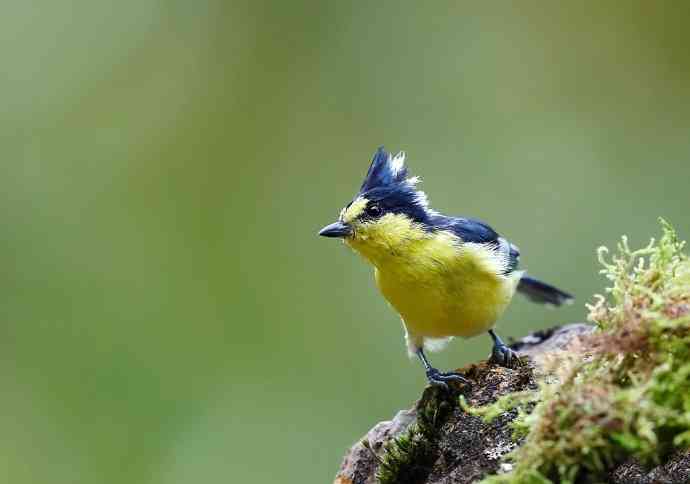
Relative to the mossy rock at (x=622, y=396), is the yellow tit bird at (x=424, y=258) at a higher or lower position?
higher

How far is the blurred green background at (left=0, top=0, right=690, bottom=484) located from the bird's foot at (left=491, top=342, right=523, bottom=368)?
328 cm

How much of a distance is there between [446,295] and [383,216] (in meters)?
0.57

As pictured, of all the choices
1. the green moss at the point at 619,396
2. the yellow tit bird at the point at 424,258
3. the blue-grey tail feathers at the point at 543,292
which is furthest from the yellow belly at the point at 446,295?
the green moss at the point at 619,396

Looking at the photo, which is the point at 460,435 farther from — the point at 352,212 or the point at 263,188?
the point at 263,188

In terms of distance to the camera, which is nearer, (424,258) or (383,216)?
(424,258)

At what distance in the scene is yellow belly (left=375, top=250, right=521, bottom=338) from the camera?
4.16 meters

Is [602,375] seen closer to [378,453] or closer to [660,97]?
[378,453]

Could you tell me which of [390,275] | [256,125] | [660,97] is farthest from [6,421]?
[660,97]

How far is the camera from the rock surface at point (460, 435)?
2.89 metres

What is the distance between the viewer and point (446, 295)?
4.16 m

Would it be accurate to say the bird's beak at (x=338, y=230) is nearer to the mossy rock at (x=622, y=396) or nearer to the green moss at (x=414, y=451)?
the green moss at (x=414, y=451)

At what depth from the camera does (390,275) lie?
4254mm

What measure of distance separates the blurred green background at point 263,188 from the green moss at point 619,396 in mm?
5029

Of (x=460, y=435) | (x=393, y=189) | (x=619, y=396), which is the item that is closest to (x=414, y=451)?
(x=460, y=435)
